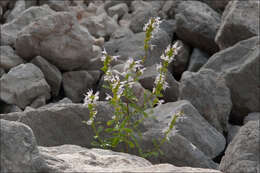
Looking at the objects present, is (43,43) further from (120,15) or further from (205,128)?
(120,15)

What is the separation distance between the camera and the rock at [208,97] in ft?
19.1

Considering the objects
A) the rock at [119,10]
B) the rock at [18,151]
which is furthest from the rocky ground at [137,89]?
the rock at [119,10]

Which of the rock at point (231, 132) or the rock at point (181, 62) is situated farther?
the rock at point (181, 62)

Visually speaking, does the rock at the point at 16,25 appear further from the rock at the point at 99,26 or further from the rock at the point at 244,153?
the rock at the point at 244,153

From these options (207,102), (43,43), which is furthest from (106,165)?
(43,43)

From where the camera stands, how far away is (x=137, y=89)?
6.27 metres

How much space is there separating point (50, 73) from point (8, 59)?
0.87 meters

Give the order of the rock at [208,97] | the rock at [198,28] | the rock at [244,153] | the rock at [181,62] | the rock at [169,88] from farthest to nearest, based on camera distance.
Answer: the rock at [181,62] → the rock at [198,28] → the rock at [169,88] → the rock at [208,97] → the rock at [244,153]

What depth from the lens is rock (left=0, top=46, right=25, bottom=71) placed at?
7.23 m

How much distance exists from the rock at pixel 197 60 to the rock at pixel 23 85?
11.5 feet

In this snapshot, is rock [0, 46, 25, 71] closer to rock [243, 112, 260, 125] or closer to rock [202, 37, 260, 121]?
rock [202, 37, 260, 121]

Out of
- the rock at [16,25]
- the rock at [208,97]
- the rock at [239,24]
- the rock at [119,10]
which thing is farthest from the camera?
the rock at [119,10]

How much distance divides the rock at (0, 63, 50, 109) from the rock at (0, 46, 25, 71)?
50cm

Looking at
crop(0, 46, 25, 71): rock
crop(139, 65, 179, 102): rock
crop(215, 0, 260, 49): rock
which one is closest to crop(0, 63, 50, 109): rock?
crop(0, 46, 25, 71): rock
